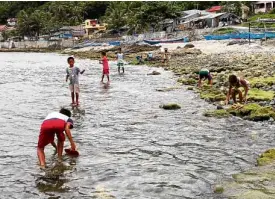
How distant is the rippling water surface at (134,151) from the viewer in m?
7.81

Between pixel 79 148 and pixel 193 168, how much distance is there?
132 inches

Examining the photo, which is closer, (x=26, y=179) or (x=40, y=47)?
(x=26, y=179)

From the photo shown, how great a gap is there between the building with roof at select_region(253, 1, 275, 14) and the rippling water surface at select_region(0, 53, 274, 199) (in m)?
95.6

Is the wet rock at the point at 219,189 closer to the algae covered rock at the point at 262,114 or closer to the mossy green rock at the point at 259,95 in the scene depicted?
the algae covered rock at the point at 262,114

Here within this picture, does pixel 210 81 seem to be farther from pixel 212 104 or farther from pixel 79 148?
pixel 79 148

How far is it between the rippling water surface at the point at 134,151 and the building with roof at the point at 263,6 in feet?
314

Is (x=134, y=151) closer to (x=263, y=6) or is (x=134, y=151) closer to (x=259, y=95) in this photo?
(x=259, y=95)

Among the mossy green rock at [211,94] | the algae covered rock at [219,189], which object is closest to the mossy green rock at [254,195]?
the algae covered rock at [219,189]

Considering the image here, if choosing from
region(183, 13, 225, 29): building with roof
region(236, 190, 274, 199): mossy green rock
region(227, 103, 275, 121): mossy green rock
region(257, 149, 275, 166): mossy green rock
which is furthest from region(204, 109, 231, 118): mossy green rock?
region(183, 13, 225, 29): building with roof

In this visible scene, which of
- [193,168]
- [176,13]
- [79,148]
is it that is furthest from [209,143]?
[176,13]

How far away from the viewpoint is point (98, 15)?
158m

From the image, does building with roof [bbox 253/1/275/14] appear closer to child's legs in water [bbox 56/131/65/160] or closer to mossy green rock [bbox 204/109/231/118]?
mossy green rock [bbox 204/109/231/118]

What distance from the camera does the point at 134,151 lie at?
1038 centimetres

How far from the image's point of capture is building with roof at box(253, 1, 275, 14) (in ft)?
346
